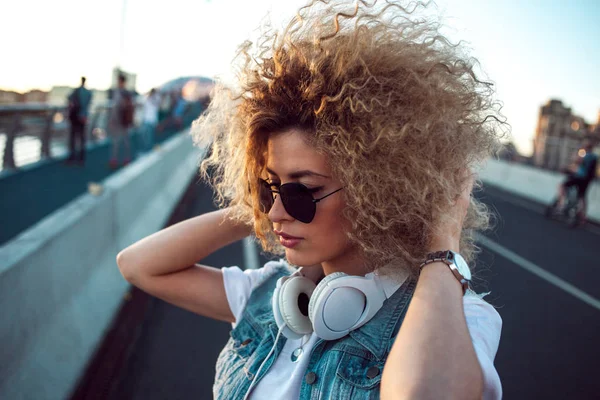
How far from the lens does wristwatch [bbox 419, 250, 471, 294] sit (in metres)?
1.81

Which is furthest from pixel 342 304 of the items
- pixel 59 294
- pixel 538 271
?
pixel 538 271

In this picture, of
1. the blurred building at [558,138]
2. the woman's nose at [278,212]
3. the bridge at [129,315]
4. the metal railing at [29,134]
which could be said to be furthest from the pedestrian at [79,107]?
the blurred building at [558,138]

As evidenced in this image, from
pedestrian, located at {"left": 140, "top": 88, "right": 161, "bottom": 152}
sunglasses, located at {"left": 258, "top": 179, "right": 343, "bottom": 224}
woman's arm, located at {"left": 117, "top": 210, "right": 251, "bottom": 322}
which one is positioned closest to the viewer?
sunglasses, located at {"left": 258, "top": 179, "right": 343, "bottom": 224}

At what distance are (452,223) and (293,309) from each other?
657 mm

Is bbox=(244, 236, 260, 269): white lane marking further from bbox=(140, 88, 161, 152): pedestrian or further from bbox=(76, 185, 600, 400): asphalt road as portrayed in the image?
bbox=(140, 88, 161, 152): pedestrian

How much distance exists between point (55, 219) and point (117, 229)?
203cm

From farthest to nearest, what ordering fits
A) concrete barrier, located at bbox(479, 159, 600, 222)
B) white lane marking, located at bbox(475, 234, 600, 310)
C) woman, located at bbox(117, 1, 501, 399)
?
concrete barrier, located at bbox(479, 159, 600, 222) < white lane marking, located at bbox(475, 234, 600, 310) < woman, located at bbox(117, 1, 501, 399)

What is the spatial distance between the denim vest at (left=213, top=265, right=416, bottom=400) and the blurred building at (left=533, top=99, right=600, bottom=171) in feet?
64.9

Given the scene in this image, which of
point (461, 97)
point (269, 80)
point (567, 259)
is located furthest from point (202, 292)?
point (567, 259)

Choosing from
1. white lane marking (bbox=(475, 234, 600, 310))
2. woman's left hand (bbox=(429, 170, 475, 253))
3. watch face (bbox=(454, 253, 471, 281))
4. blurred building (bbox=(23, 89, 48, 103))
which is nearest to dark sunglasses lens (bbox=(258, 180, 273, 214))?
woman's left hand (bbox=(429, 170, 475, 253))

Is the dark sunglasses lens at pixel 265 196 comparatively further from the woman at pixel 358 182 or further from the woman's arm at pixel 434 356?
the woman's arm at pixel 434 356

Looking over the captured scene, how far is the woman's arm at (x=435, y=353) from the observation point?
4.96 ft

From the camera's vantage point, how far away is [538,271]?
9039 millimetres

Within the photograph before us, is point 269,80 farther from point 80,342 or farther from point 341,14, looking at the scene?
point 80,342
